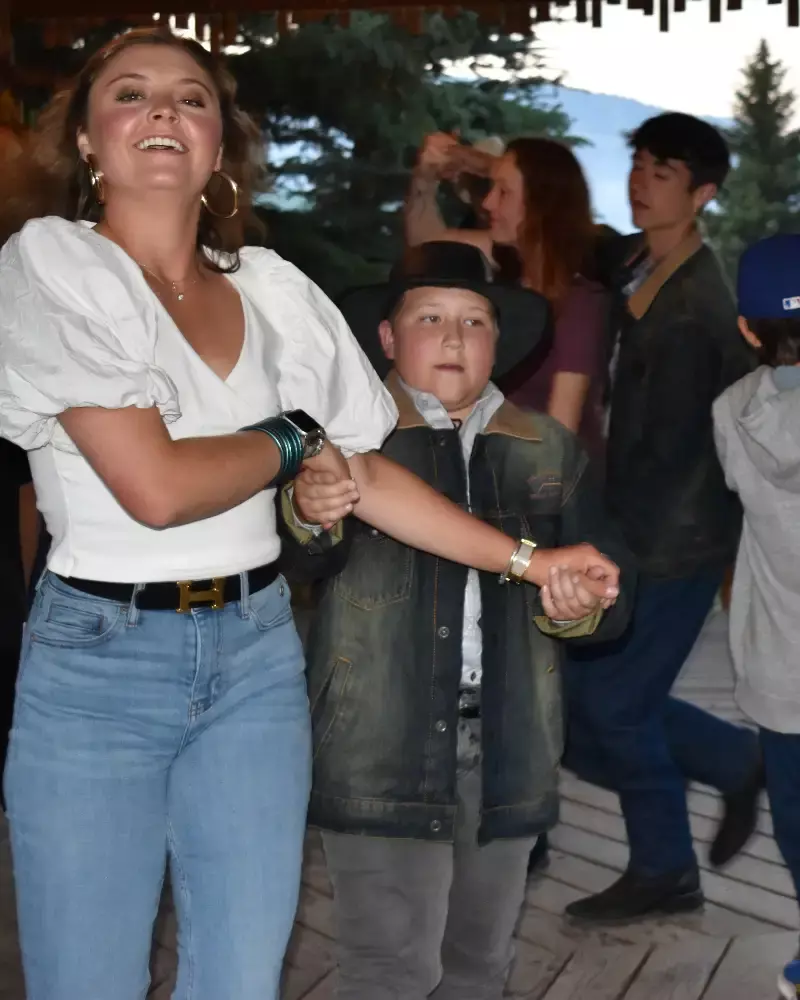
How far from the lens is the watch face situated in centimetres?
136

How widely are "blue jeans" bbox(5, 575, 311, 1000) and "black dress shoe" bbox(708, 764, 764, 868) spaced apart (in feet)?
5.89

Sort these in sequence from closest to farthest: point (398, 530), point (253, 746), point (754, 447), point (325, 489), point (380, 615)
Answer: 1. point (253, 746)
2. point (325, 489)
3. point (398, 530)
4. point (380, 615)
5. point (754, 447)

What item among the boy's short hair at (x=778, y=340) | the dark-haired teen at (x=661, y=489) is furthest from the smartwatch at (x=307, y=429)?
the dark-haired teen at (x=661, y=489)

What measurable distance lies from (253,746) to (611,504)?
1.56 metres

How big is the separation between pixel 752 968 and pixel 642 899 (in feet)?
1.05

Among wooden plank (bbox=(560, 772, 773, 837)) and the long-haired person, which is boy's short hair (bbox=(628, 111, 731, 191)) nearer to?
the long-haired person

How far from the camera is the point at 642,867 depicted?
2760 mm

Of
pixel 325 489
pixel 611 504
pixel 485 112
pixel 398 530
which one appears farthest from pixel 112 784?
pixel 485 112

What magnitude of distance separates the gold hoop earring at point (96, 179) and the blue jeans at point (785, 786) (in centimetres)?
156

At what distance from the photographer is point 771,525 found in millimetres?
2240

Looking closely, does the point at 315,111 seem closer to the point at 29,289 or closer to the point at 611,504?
the point at 611,504

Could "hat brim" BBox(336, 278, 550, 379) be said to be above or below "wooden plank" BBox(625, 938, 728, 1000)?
above

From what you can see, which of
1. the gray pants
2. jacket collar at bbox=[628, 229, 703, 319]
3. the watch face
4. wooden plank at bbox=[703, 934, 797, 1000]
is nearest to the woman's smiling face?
the watch face

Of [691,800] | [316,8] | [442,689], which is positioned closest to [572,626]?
[442,689]
